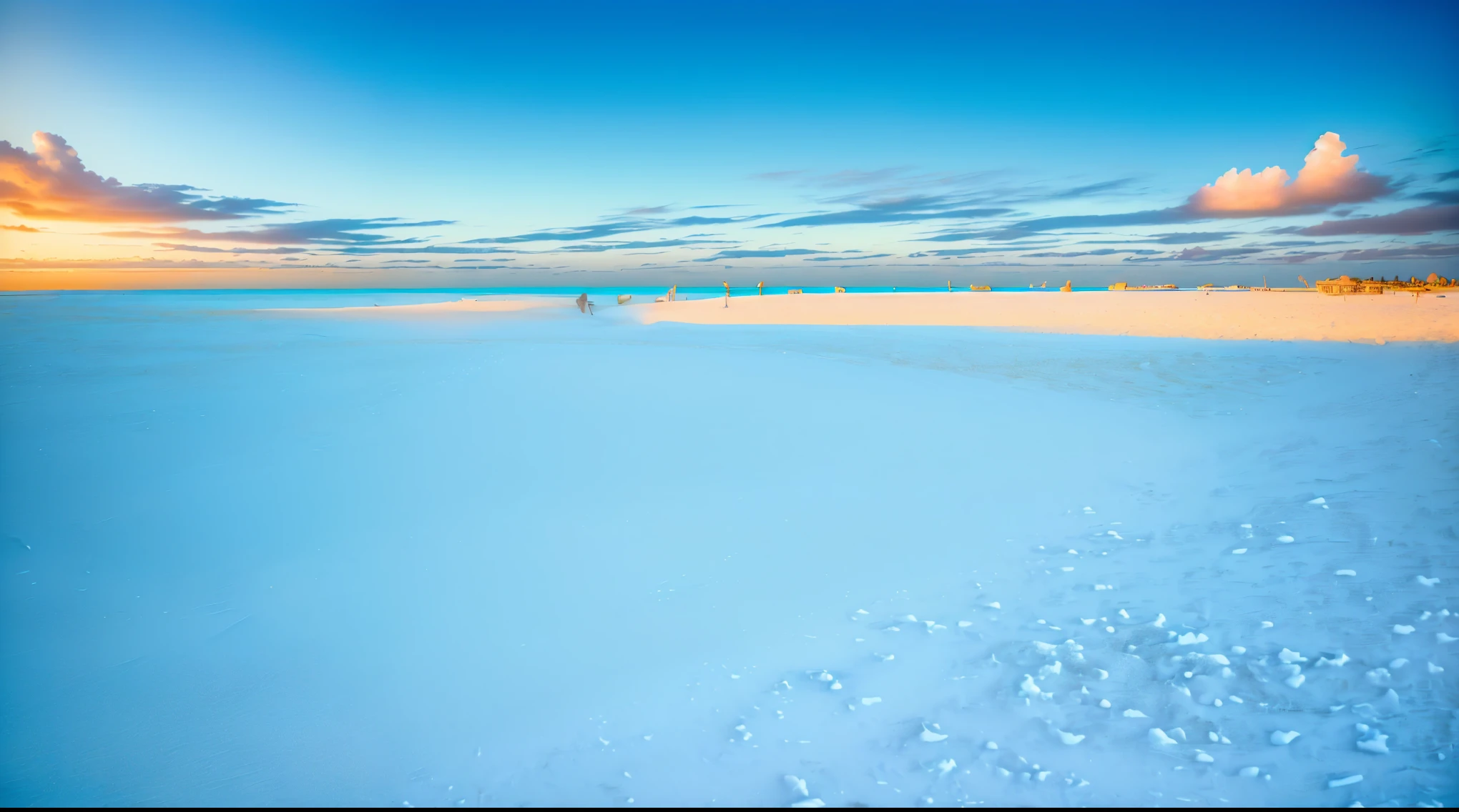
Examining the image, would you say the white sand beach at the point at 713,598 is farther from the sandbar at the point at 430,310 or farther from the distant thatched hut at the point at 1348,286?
the distant thatched hut at the point at 1348,286

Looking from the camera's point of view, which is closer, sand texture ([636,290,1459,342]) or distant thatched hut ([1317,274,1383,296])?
sand texture ([636,290,1459,342])

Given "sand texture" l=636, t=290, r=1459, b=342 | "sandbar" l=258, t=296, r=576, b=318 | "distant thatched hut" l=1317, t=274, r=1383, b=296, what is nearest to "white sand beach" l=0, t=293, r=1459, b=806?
"sand texture" l=636, t=290, r=1459, b=342

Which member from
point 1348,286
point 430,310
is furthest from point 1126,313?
point 430,310

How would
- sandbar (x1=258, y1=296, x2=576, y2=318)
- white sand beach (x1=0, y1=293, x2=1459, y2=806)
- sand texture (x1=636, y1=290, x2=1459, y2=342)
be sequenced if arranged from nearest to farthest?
white sand beach (x1=0, y1=293, x2=1459, y2=806), sand texture (x1=636, y1=290, x2=1459, y2=342), sandbar (x1=258, y1=296, x2=576, y2=318)

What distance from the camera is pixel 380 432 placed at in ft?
28.4

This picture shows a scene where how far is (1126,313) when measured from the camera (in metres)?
27.5

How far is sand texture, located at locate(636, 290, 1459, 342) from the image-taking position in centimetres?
2150

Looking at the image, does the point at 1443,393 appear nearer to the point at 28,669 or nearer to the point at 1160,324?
the point at 1160,324

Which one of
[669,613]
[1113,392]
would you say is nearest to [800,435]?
[669,613]

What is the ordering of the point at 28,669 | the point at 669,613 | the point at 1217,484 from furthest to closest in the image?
1. the point at 1217,484
2. the point at 669,613
3. the point at 28,669

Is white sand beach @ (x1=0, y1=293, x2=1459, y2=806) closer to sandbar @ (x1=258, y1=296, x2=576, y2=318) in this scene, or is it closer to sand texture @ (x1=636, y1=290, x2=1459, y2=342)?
sand texture @ (x1=636, y1=290, x2=1459, y2=342)

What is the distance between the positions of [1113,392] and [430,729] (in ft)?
41.9

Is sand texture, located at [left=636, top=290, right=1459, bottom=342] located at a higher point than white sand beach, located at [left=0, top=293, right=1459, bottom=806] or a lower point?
higher

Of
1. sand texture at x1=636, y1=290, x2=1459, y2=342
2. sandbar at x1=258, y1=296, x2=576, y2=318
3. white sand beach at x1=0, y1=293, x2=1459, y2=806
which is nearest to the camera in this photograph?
white sand beach at x1=0, y1=293, x2=1459, y2=806
